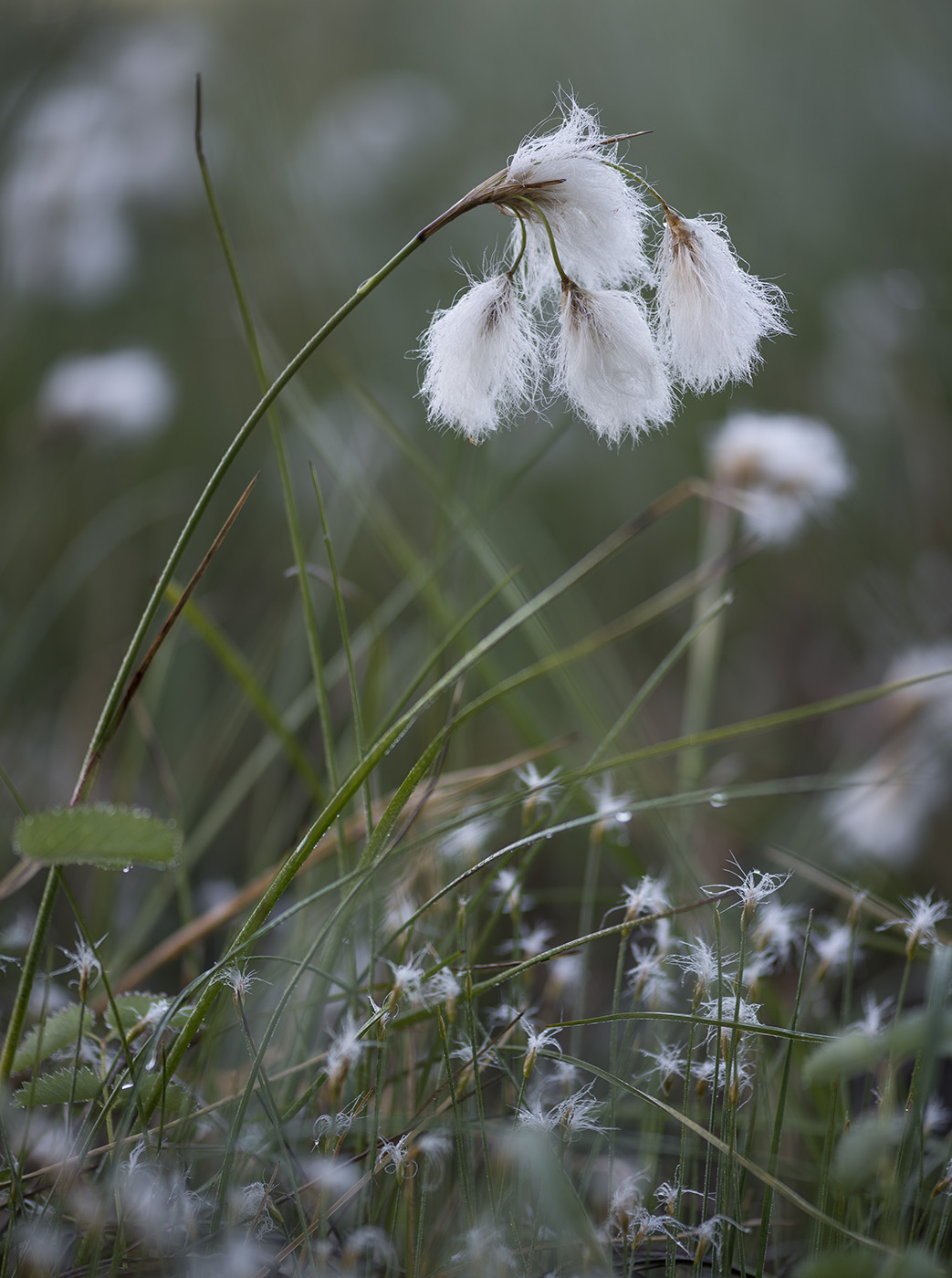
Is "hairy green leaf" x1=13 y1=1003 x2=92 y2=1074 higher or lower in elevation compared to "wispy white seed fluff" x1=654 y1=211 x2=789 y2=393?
lower

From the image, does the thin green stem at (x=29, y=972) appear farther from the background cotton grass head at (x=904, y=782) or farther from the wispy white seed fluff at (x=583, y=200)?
the background cotton grass head at (x=904, y=782)

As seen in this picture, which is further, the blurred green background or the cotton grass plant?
the blurred green background

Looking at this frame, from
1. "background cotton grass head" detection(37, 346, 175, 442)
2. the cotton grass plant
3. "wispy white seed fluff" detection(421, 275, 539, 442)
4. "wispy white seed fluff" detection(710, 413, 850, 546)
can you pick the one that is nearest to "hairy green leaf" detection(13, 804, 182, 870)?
the cotton grass plant

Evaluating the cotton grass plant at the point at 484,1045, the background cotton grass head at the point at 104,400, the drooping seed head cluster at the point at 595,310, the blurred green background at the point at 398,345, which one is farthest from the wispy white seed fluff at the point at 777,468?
the background cotton grass head at the point at 104,400

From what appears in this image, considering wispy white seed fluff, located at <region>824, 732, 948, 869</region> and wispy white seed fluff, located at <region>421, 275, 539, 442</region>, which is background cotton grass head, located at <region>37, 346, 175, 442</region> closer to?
wispy white seed fluff, located at <region>421, 275, 539, 442</region>

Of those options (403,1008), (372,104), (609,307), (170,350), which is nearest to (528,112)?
(372,104)

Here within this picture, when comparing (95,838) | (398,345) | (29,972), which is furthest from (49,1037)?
(398,345)
